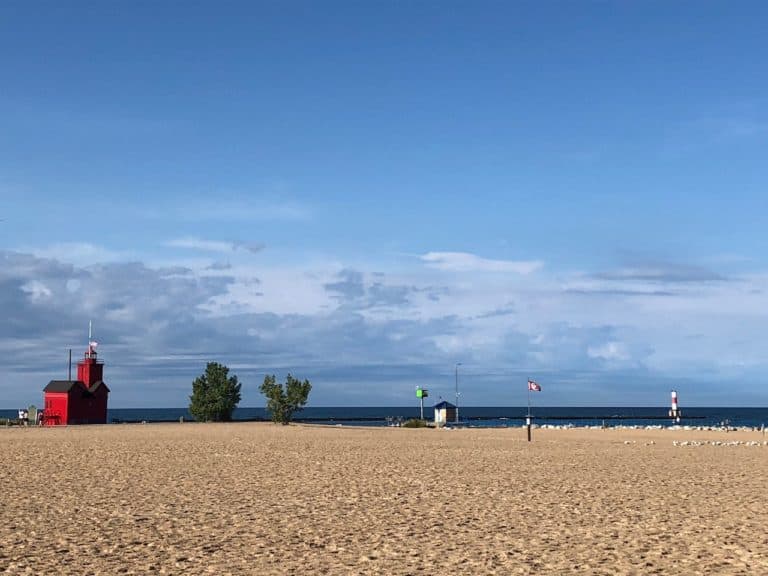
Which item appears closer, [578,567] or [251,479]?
[578,567]

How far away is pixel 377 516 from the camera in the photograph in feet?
59.0

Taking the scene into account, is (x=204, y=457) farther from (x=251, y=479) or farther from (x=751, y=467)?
(x=751, y=467)

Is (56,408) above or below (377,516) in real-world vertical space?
above

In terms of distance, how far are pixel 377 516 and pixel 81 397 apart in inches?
2516

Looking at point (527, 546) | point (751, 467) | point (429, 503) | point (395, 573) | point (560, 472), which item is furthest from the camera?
point (751, 467)

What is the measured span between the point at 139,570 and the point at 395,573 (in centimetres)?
379

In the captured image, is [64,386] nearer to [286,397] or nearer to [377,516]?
[286,397]

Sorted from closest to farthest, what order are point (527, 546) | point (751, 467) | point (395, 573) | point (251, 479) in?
point (395, 573) < point (527, 546) < point (251, 479) < point (751, 467)

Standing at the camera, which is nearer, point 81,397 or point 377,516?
point 377,516

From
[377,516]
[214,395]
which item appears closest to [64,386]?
[214,395]

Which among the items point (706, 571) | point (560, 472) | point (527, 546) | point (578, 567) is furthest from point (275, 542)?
point (560, 472)

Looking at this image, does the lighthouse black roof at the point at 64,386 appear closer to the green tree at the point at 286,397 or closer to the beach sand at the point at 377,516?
the green tree at the point at 286,397

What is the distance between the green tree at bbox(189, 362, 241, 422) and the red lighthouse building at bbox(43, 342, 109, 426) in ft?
27.4

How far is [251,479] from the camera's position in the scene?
83.6 feet
